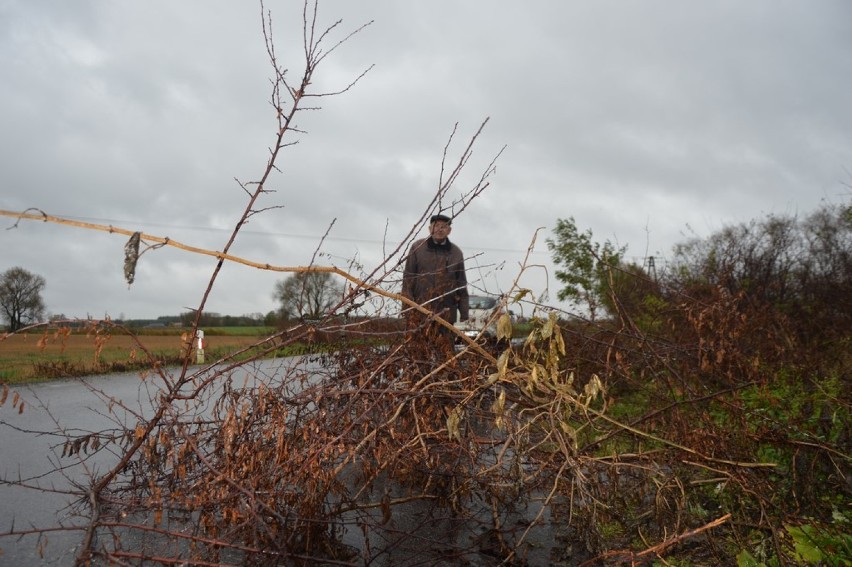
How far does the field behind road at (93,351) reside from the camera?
336cm

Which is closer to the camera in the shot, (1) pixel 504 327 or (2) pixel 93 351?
(1) pixel 504 327

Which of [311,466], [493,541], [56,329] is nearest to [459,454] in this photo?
[493,541]

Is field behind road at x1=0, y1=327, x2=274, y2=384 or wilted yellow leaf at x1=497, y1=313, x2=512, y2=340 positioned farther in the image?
wilted yellow leaf at x1=497, y1=313, x2=512, y2=340

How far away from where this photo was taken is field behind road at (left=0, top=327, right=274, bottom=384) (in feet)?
11.0

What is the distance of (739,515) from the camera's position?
4.22 m

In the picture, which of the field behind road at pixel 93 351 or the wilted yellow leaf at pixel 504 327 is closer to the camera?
the field behind road at pixel 93 351

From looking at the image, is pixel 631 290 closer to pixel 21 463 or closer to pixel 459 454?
pixel 459 454

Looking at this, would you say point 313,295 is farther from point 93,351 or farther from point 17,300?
point 93,351

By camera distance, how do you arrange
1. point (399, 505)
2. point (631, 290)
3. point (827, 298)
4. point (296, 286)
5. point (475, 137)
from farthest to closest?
point (827, 298) < point (631, 290) < point (296, 286) < point (399, 505) < point (475, 137)

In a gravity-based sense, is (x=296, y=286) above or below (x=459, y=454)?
above

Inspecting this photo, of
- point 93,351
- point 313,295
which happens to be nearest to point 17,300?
point 313,295

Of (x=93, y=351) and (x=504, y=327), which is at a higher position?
(x=504, y=327)

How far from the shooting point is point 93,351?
27.2 ft

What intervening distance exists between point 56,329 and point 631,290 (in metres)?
9.15
